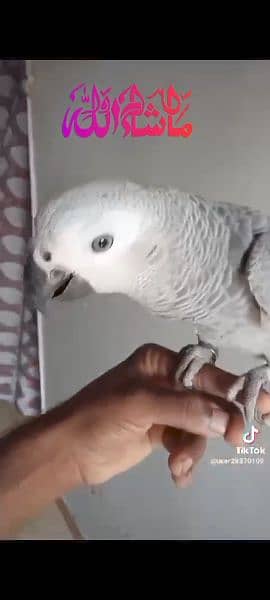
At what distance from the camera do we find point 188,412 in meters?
1.58

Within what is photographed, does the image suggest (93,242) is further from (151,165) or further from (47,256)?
(151,165)

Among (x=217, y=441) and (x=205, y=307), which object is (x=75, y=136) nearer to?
(x=205, y=307)

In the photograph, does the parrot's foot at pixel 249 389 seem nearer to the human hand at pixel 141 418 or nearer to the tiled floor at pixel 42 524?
the human hand at pixel 141 418

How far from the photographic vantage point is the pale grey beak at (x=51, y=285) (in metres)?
→ 1.44

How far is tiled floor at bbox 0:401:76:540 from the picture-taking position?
163cm

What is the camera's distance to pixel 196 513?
5.33ft

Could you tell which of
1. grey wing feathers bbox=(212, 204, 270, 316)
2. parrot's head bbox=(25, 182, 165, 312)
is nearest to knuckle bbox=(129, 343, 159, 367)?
parrot's head bbox=(25, 182, 165, 312)

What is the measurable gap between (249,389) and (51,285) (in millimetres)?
518

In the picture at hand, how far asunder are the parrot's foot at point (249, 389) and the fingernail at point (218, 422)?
0.04m

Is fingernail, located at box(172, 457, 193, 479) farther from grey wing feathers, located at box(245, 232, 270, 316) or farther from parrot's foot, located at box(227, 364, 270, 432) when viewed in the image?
grey wing feathers, located at box(245, 232, 270, 316)

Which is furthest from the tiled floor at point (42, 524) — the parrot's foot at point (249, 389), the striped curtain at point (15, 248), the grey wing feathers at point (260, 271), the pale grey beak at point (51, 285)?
the grey wing feathers at point (260, 271)
